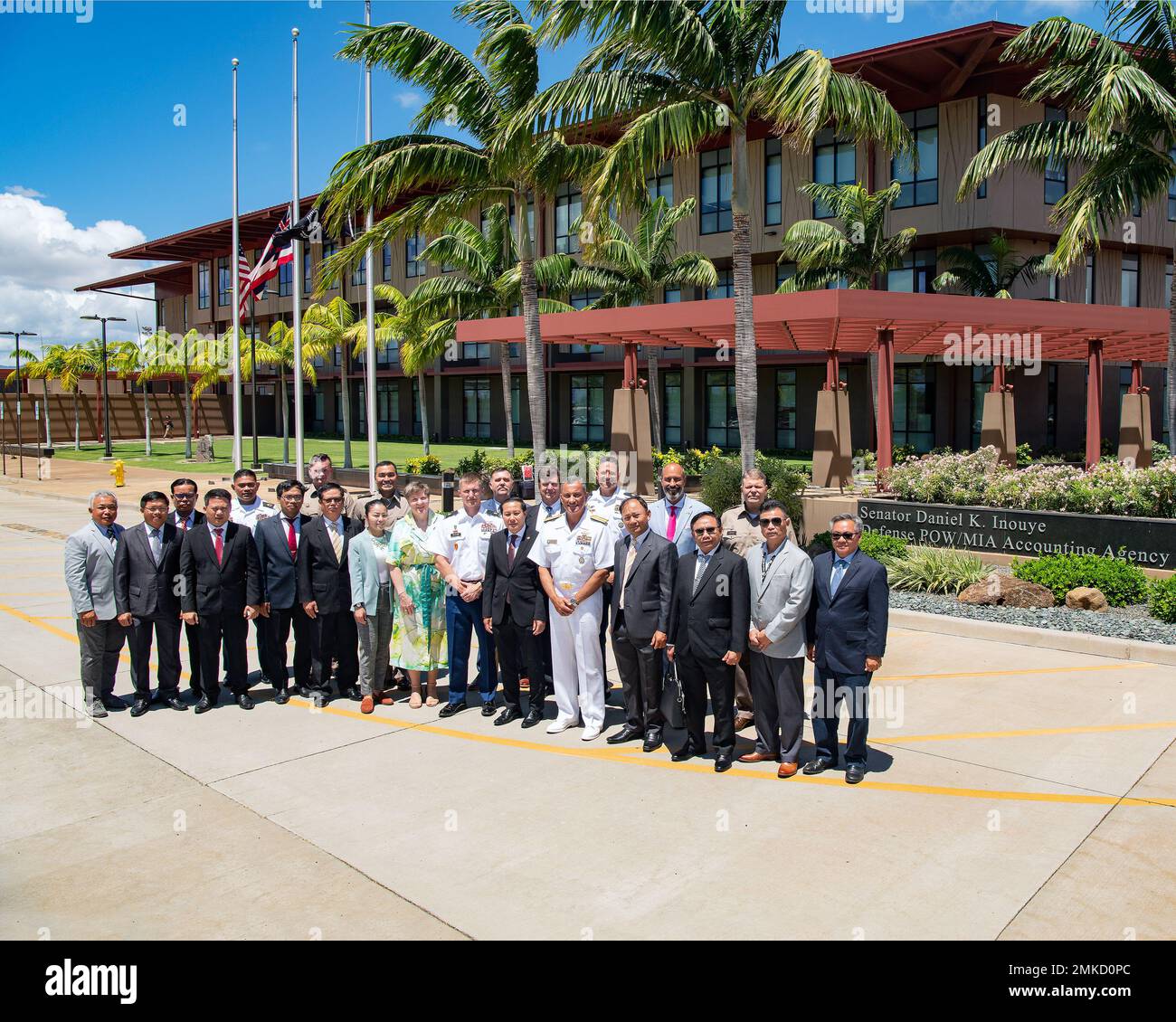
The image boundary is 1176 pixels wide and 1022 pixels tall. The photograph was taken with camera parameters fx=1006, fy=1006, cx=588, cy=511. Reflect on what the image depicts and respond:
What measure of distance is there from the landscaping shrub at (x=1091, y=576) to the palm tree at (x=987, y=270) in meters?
18.6

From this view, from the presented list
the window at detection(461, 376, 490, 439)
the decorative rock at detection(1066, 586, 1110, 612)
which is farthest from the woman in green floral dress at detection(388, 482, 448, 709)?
the window at detection(461, 376, 490, 439)

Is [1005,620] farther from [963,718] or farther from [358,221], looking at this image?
[358,221]

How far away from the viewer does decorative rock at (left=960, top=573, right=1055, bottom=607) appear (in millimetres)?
11641

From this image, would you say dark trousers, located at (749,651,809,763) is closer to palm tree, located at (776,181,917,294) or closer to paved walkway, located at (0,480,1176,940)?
paved walkway, located at (0,480,1176,940)

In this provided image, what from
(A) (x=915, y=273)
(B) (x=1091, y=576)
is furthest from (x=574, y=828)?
(A) (x=915, y=273)

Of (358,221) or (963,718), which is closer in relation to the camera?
(963,718)

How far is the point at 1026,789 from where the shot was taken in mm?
6547

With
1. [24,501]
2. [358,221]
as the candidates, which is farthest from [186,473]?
[358,221]

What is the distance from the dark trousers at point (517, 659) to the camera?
318 inches

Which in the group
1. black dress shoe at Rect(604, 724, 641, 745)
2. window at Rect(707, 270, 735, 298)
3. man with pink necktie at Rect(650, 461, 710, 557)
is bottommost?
black dress shoe at Rect(604, 724, 641, 745)

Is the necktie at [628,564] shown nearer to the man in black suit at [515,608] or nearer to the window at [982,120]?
the man in black suit at [515,608]

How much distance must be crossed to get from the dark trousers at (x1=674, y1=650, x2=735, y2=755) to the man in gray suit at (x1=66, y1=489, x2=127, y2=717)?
4.69 meters

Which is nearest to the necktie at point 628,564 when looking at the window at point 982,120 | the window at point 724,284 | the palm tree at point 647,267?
the palm tree at point 647,267

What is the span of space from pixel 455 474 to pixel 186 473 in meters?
15.4
